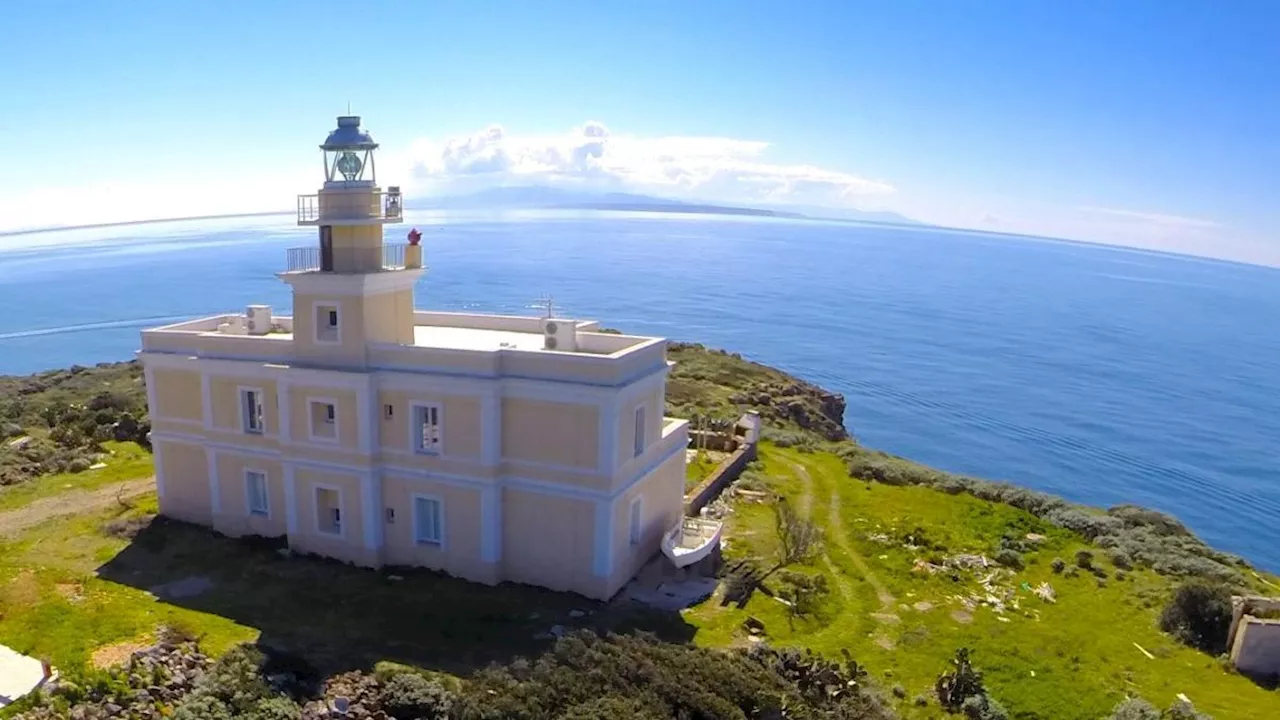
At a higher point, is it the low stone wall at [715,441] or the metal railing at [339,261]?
the metal railing at [339,261]

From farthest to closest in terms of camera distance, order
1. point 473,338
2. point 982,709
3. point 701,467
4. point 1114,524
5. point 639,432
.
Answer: point 701,467
point 1114,524
point 473,338
point 639,432
point 982,709

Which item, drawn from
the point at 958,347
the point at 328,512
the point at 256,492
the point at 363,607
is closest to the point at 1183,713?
the point at 363,607

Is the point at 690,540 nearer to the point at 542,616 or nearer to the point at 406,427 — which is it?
the point at 542,616

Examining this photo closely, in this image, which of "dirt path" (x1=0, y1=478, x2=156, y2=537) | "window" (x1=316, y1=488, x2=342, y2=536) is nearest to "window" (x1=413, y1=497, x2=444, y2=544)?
"window" (x1=316, y1=488, x2=342, y2=536)

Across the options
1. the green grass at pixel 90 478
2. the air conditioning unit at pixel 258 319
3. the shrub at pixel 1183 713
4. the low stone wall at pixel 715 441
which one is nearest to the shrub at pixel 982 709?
the shrub at pixel 1183 713

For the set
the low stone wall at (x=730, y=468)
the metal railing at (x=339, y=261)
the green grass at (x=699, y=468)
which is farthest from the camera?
the green grass at (x=699, y=468)

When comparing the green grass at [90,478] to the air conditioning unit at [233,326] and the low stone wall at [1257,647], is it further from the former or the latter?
the low stone wall at [1257,647]

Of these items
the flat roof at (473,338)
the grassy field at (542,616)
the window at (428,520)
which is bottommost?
the grassy field at (542,616)
